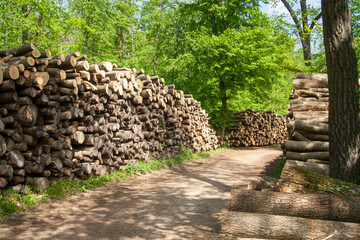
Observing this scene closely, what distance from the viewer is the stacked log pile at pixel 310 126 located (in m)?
6.34

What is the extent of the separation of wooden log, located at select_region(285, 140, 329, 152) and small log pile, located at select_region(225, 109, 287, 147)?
12.2m

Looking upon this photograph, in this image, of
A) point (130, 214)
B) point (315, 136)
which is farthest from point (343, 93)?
point (130, 214)

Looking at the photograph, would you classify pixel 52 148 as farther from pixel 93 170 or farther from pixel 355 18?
pixel 355 18

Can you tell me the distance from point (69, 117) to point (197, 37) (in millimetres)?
13471

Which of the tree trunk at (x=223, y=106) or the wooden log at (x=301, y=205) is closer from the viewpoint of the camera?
the wooden log at (x=301, y=205)

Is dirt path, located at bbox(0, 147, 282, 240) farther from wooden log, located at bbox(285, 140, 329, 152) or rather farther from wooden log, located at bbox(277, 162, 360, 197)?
wooden log, located at bbox(285, 140, 329, 152)

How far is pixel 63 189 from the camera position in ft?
17.9

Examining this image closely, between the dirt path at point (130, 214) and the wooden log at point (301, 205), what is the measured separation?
2.37 feet

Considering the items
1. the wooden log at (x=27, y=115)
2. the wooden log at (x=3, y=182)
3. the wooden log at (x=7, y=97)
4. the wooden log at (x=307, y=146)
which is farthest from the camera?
the wooden log at (x=307, y=146)

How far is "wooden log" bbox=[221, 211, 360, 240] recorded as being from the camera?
2809 millimetres

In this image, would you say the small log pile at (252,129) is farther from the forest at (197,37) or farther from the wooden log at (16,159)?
the wooden log at (16,159)

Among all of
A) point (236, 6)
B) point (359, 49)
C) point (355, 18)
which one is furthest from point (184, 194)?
point (236, 6)

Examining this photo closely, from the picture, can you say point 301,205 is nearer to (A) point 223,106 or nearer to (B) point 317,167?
(B) point 317,167

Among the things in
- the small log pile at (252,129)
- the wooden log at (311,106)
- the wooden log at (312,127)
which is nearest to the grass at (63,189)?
the wooden log at (312,127)
